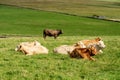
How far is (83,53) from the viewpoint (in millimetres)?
14883

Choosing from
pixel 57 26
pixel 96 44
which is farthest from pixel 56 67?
pixel 57 26

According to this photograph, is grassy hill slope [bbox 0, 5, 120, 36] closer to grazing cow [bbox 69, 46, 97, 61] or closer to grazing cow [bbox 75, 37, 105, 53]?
grazing cow [bbox 75, 37, 105, 53]

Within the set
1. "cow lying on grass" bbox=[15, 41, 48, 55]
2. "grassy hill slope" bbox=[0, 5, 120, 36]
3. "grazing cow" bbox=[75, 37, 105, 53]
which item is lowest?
"grassy hill slope" bbox=[0, 5, 120, 36]

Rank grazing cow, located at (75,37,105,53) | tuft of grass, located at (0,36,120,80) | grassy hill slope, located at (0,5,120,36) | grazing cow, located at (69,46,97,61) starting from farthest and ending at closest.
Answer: grassy hill slope, located at (0,5,120,36) < grazing cow, located at (75,37,105,53) < grazing cow, located at (69,46,97,61) < tuft of grass, located at (0,36,120,80)

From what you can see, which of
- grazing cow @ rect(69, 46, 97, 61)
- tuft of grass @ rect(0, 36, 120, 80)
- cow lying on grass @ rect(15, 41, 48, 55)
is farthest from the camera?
cow lying on grass @ rect(15, 41, 48, 55)

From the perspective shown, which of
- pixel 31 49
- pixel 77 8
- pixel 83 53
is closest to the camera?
pixel 83 53

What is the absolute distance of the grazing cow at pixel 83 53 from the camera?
14804 mm

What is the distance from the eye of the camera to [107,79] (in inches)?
444

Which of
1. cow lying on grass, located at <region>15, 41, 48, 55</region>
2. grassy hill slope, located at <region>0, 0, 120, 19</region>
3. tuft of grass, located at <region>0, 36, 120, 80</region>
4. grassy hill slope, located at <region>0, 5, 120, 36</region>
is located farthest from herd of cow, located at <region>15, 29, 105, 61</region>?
grassy hill slope, located at <region>0, 0, 120, 19</region>

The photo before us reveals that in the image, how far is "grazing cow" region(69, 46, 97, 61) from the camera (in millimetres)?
14804

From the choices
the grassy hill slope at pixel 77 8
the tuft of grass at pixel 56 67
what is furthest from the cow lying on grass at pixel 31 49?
the grassy hill slope at pixel 77 8

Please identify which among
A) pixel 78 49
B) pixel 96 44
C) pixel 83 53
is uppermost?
pixel 96 44

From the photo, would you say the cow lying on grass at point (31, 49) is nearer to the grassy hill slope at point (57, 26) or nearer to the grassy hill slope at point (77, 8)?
the grassy hill slope at point (57, 26)

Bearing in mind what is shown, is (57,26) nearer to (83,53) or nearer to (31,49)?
(31,49)
